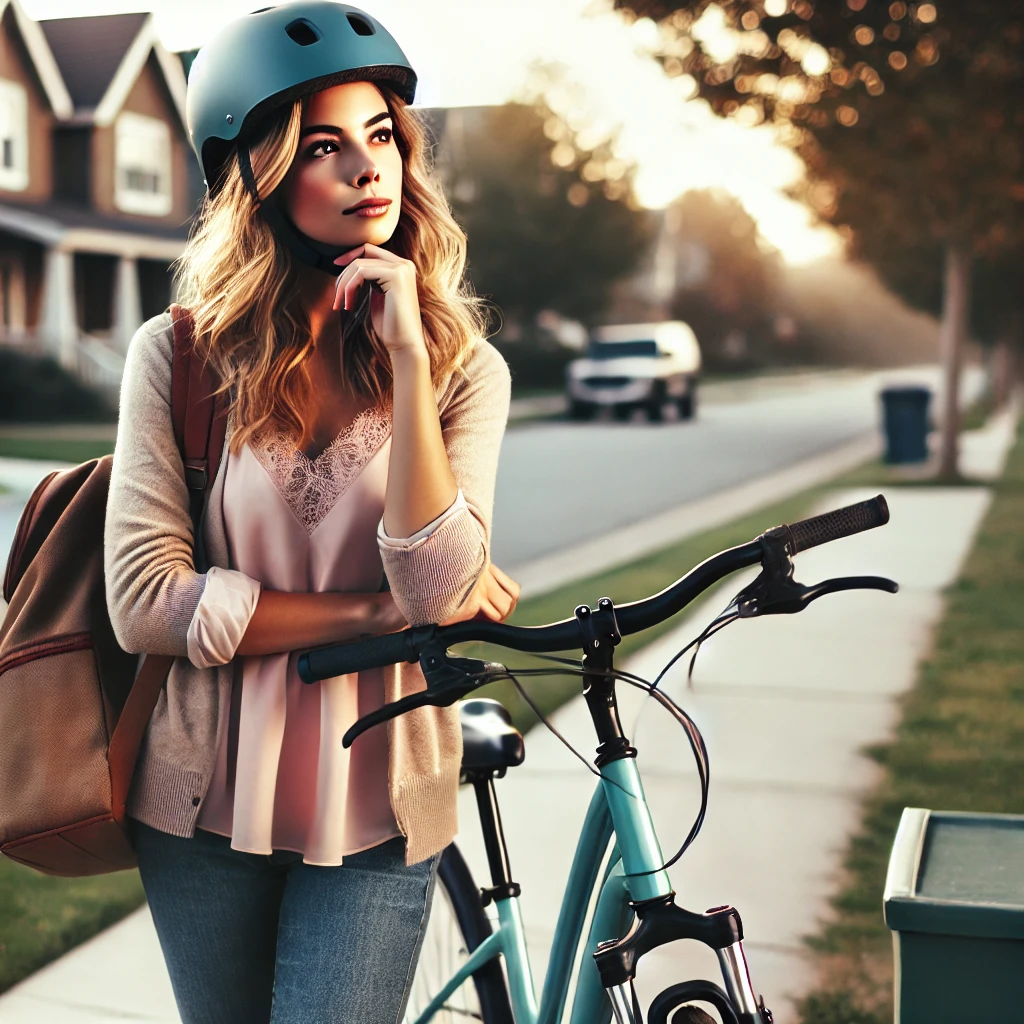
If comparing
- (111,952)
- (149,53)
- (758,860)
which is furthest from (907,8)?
(149,53)

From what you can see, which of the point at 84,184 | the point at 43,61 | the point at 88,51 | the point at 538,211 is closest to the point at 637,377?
the point at 84,184

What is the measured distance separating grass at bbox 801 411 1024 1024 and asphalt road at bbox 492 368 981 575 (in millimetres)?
3967

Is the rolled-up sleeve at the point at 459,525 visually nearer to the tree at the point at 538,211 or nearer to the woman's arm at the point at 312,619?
the woman's arm at the point at 312,619

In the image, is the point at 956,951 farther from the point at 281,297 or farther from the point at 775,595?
the point at 281,297

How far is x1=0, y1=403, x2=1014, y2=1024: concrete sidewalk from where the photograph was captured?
355cm

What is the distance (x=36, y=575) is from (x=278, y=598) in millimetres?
344

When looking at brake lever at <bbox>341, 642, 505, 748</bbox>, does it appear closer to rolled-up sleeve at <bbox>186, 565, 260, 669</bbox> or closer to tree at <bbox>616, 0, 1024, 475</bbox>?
rolled-up sleeve at <bbox>186, 565, 260, 669</bbox>

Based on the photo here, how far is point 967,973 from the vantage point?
2.07 meters

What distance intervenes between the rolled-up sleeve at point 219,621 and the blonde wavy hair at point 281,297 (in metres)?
0.20

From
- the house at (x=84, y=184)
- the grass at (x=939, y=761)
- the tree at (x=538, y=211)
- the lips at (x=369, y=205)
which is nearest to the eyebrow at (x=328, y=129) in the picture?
the lips at (x=369, y=205)

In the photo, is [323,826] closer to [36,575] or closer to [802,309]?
[36,575]

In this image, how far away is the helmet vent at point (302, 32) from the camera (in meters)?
1.92

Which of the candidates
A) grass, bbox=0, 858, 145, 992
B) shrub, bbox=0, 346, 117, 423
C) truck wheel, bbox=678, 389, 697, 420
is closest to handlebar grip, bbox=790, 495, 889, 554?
grass, bbox=0, 858, 145, 992

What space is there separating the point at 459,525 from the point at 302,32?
0.70 metres
